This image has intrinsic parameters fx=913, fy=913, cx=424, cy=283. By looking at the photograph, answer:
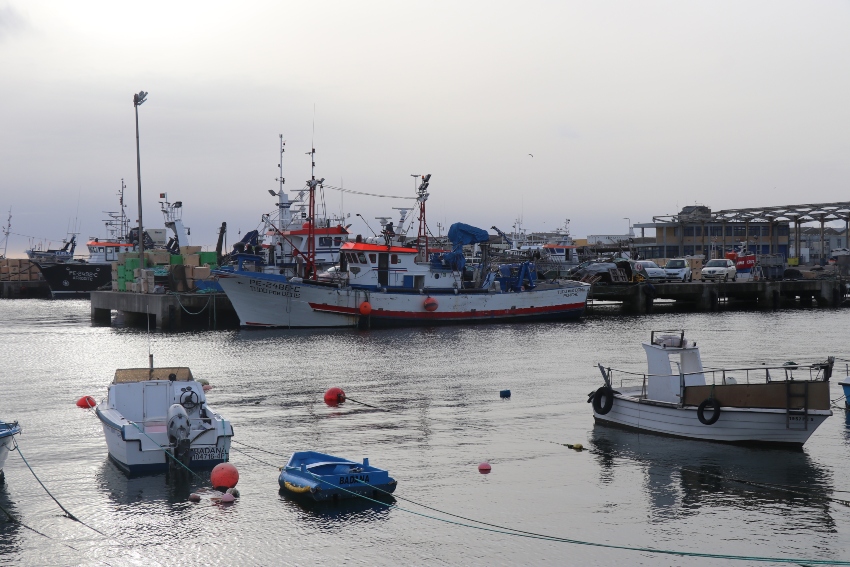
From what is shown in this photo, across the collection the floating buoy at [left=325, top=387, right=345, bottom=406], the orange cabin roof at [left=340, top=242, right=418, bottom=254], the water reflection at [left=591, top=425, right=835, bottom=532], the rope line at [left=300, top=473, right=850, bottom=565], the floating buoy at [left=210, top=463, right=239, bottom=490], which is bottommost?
the rope line at [left=300, top=473, right=850, bottom=565]

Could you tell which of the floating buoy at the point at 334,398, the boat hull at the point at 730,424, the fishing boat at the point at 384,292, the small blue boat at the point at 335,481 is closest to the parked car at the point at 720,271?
the fishing boat at the point at 384,292

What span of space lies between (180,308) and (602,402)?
33.6m

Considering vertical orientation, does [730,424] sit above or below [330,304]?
below

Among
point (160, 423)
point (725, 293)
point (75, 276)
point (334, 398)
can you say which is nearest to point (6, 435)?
point (160, 423)

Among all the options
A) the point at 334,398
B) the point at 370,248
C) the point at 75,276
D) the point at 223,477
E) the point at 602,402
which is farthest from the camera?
the point at 75,276

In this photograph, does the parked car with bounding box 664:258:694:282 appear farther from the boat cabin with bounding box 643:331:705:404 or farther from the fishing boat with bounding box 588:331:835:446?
the boat cabin with bounding box 643:331:705:404

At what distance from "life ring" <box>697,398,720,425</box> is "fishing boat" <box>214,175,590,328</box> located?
30367 mm

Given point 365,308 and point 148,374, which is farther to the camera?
point 365,308

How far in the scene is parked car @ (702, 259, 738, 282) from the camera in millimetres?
70125

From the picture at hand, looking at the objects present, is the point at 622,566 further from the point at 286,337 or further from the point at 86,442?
the point at 286,337

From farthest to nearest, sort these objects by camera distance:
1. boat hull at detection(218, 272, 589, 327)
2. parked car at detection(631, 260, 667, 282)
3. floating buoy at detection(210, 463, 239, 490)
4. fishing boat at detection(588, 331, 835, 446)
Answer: parked car at detection(631, 260, 667, 282) → boat hull at detection(218, 272, 589, 327) → fishing boat at detection(588, 331, 835, 446) → floating buoy at detection(210, 463, 239, 490)


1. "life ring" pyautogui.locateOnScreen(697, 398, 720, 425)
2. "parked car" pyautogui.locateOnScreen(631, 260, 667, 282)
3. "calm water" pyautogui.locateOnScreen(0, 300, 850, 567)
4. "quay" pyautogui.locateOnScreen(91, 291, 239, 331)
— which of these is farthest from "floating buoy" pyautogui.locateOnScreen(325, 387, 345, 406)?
"parked car" pyautogui.locateOnScreen(631, 260, 667, 282)

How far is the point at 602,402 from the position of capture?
22375 mm

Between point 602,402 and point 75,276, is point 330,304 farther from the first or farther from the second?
point 75,276
